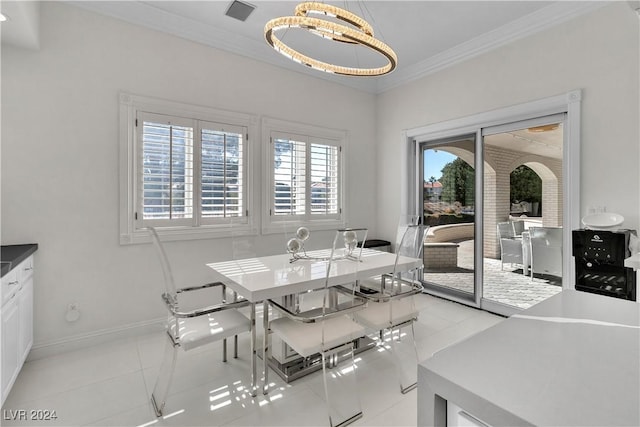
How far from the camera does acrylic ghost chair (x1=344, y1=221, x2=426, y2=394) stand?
2237 millimetres

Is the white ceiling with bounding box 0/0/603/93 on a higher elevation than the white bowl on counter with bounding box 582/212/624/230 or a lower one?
higher

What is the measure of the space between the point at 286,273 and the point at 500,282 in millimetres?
2796

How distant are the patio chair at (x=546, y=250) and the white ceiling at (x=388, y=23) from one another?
6.81 ft

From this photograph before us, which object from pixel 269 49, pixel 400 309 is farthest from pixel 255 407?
pixel 269 49

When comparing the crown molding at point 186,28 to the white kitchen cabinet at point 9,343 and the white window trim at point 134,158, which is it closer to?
the white window trim at point 134,158

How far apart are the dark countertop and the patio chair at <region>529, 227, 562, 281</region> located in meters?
4.48

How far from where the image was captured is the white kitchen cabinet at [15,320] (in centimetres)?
184

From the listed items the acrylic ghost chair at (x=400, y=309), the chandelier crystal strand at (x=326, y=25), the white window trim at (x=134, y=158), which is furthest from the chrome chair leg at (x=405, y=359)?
the chandelier crystal strand at (x=326, y=25)

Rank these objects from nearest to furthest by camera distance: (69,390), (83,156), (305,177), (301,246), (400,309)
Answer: (69,390) → (400,309) → (83,156) → (301,246) → (305,177)

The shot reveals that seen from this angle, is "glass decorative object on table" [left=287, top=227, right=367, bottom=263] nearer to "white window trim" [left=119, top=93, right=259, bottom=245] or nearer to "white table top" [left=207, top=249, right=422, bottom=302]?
"white table top" [left=207, top=249, right=422, bottom=302]

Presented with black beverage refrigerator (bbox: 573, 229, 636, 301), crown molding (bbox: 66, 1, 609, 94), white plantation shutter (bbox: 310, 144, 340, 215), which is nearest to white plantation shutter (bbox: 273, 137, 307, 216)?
white plantation shutter (bbox: 310, 144, 340, 215)

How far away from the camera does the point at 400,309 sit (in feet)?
7.86

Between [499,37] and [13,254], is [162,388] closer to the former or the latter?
[13,254]

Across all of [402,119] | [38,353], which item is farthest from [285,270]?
[402,119]
